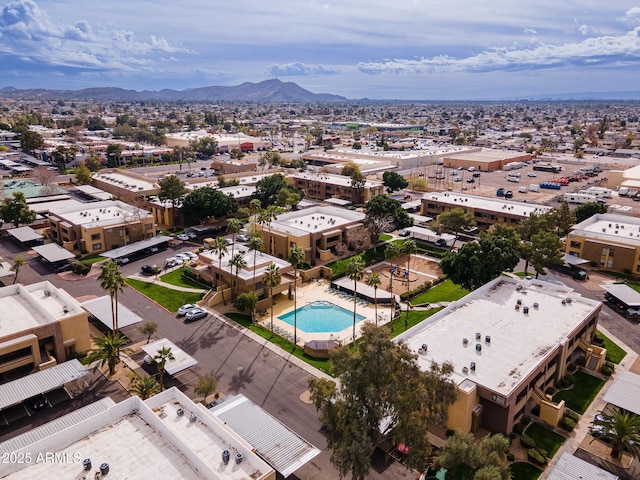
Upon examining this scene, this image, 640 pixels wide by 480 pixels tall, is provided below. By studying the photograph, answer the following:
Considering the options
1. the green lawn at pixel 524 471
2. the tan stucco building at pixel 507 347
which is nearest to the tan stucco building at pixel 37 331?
the tan stucco building at pixel 507 347

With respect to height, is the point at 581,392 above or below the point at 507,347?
below

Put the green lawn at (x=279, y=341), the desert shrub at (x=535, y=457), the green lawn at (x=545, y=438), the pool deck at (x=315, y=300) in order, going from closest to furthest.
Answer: the desert shrub at (x=535, y=457), the green lawn at (x=545, y=438), the green lawn at (x=279, y=341), the pool deck at (x=315, y=300)

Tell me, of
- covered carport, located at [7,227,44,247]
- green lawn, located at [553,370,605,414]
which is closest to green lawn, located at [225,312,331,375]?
green lawn, located at [553,370,605,414]

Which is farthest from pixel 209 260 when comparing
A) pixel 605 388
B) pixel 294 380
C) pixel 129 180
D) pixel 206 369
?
pixel 129 180

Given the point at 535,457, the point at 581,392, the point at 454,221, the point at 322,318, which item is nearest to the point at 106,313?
the point at 322,318

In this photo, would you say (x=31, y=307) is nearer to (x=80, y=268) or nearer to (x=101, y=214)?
(x=80, y=268)

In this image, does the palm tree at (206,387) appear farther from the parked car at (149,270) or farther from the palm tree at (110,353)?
the parked car at (149,270)
